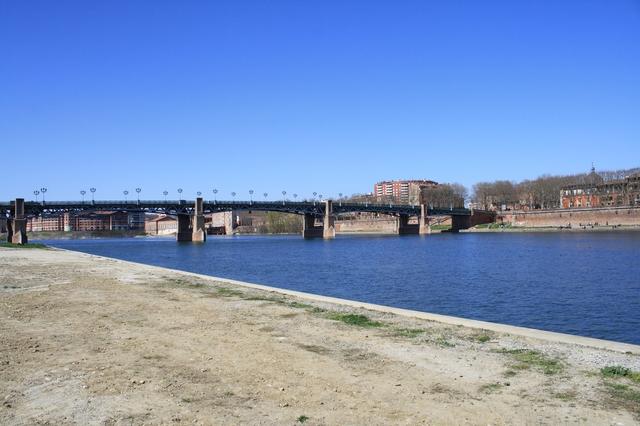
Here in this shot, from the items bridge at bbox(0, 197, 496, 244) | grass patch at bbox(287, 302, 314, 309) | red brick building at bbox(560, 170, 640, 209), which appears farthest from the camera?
red brick building at bbox(560, 170, 640, 209)

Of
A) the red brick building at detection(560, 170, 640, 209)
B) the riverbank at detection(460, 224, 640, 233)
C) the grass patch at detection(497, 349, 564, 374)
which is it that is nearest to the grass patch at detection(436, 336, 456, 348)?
the grass patch at detection(497, 349, 564, 374)

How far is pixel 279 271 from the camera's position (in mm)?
49219

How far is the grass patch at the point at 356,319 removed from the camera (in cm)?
1517

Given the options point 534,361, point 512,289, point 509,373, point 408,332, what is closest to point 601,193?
point 512,289

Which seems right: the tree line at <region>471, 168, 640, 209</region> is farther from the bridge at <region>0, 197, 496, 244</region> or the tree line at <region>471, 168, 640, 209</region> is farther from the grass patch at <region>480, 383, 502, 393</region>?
the grass patch at <region>480, 383, 502, 393</region>

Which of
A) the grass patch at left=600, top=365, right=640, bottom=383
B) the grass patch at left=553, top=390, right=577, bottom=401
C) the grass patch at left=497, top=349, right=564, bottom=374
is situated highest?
the grass patch at left=553, top=390, right=577, bottom=401

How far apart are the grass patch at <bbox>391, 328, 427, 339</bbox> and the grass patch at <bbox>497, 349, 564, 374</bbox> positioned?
2.30m

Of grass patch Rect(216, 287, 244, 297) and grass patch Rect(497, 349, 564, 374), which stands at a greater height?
grass patch Rect(497, 349, 564, 374)

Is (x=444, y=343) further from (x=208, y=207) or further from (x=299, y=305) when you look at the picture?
(x=208, y=207)

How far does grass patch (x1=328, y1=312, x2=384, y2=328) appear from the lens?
15167mm

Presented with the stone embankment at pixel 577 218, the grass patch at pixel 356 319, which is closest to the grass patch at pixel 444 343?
the grass patch at pixel 356 319

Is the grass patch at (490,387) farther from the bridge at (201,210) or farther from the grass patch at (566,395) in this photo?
the bridge at (201,210)

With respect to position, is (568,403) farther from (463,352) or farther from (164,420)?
(164,420)

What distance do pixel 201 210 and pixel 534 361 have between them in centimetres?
13379
